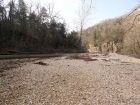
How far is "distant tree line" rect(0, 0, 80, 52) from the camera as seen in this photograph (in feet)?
107

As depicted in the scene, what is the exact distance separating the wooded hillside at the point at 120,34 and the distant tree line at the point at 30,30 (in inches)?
685

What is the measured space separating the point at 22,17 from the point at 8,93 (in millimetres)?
38761

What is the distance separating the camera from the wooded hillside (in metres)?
8.92

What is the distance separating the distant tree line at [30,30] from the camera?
107 ft

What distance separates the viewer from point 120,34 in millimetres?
14539

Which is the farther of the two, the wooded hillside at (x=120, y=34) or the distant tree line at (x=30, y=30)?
the distant tree line at (x=30, y=30)

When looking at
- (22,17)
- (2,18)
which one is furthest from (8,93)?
(22,17)

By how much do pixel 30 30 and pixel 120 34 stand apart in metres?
30.4

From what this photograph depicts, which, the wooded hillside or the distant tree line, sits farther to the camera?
the distant tree line

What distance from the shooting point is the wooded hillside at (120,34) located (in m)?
8.92

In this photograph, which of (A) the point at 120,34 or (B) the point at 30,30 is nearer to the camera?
(A) the point at 120,34

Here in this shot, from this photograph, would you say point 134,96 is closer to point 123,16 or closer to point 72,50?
point 123,16

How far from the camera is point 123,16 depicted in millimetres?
8336

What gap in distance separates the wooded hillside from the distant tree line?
17.4 m
